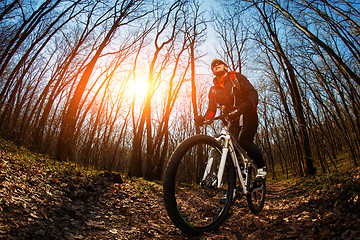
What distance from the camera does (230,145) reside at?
2359 millimetres

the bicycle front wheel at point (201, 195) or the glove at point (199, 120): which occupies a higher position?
the glove at point (199, 120)

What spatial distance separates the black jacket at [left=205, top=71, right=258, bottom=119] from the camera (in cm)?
268

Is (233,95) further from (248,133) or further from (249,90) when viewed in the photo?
(248,133)

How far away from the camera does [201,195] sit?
232 cm

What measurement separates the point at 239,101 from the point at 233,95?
159 millimetres

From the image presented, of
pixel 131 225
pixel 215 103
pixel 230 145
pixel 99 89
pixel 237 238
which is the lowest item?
pixel 131 225

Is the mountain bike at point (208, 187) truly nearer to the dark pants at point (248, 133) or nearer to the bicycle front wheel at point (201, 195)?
the bicycle front wheel at point (201, 195)

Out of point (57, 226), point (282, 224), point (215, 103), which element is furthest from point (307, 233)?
point (57, 226)

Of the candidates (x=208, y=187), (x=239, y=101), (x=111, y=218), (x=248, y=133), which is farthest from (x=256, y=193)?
(x=111, y=218)

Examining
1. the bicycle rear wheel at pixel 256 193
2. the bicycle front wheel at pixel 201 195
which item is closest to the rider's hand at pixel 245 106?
the bicycle front wheel at pixel 201 195

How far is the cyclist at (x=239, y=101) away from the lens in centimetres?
273

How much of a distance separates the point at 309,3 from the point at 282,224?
521 centimetres

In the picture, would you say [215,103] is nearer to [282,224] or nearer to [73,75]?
[282,224]

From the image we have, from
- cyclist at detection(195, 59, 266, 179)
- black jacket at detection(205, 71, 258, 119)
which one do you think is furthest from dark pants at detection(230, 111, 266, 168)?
black jacket at detection(205, 71, 258, 119)
